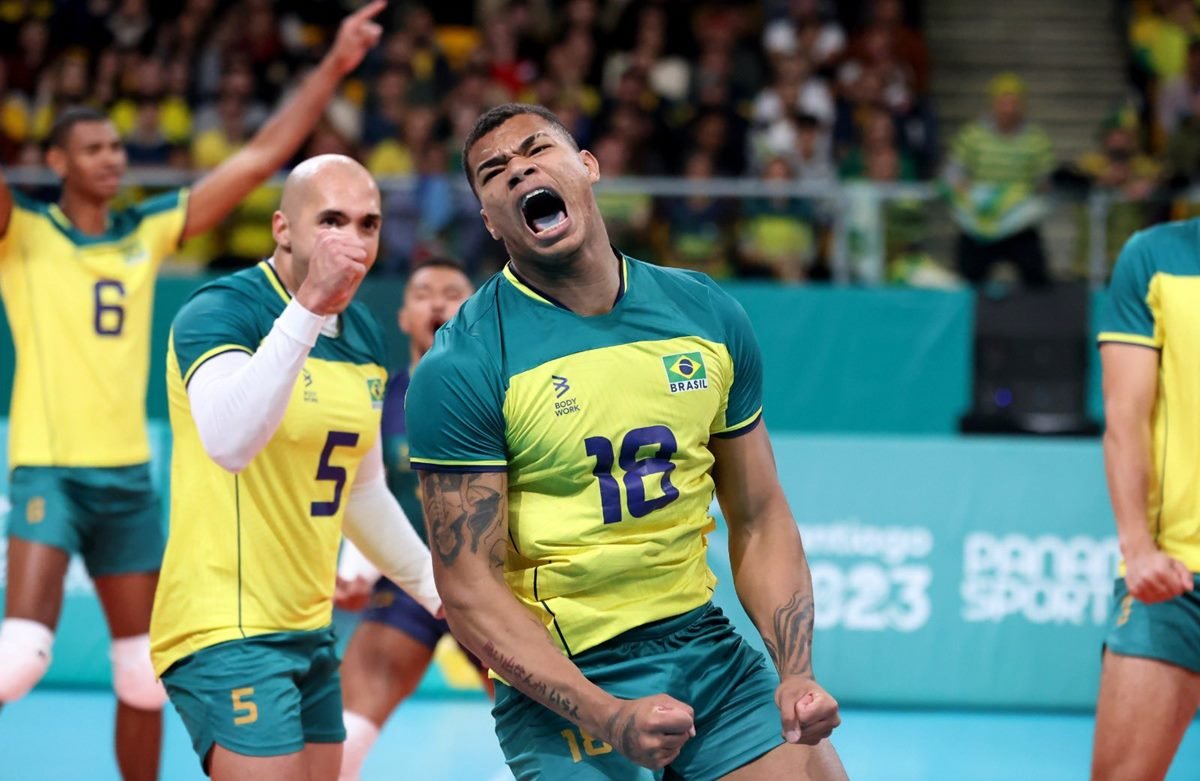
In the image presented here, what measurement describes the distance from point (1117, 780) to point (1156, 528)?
0.74m

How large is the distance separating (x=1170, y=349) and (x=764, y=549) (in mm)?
1658

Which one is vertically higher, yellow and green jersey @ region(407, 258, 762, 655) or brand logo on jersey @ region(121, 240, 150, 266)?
brand logo on jersey @ region(121, 240, 150, 266)

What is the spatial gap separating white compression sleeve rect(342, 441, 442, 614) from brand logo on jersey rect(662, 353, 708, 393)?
132cm

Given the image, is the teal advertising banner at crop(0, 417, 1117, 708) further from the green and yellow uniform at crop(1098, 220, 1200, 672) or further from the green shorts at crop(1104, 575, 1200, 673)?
the green shorts at crop(1104, 575, 1200, 673)

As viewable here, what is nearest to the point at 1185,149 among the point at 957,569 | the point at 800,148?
the point at 800,148

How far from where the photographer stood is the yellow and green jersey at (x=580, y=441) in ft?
10.7

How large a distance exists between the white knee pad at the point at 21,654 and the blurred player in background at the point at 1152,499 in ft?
11.2

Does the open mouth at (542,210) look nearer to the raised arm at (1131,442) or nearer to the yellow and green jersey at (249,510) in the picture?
the yellow and green jersey at (249,510)

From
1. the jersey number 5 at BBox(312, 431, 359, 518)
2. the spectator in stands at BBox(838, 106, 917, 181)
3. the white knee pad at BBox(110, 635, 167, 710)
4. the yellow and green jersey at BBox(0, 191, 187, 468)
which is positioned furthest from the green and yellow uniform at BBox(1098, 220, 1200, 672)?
the spectator in stands at BBox(838, 106, 917, 181)

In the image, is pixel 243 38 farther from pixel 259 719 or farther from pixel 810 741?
pixel 810 741

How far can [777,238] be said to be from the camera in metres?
11.0

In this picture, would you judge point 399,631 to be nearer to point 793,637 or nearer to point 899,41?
point 793,637

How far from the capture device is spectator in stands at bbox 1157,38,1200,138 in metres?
12.8

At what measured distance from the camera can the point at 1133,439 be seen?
14.6 ft
